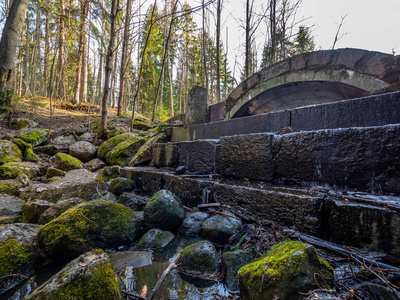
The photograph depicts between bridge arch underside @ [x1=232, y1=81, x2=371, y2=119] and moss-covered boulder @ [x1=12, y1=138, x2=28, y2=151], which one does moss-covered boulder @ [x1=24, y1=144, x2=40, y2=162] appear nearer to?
moss-covered boulder @ [x1=12, y1=138, x2=28, y2=151]

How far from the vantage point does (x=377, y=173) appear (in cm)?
178

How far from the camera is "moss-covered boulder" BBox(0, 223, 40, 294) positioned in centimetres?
164

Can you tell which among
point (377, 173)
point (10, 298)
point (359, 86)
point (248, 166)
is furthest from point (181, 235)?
point (359, 86)

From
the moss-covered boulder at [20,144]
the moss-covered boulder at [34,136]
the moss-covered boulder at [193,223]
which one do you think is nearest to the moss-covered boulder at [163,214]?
the moss-covered boulder at [193,223]

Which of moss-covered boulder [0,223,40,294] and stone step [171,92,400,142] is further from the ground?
stone step [171,92,400,142]

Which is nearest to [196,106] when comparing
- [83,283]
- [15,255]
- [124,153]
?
[124,153]

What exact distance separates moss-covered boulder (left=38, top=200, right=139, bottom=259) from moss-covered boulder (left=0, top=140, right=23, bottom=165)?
18.8ft

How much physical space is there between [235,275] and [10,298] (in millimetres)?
1771

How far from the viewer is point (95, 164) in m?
7.11

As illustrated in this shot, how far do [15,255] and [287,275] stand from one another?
2372mm

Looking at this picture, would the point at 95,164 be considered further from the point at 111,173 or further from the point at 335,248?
the point at 335,248

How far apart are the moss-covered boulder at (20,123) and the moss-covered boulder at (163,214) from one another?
11.0 m

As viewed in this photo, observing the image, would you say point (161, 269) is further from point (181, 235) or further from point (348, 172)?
point (348, 172)

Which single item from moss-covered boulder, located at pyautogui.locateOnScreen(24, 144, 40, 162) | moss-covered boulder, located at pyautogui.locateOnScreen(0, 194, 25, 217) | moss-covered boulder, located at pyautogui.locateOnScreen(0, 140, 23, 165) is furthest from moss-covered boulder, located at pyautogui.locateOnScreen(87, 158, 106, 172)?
moss-covered boulder, located at pyautogui.locateOnScreen(0, 194, 25, 217)
